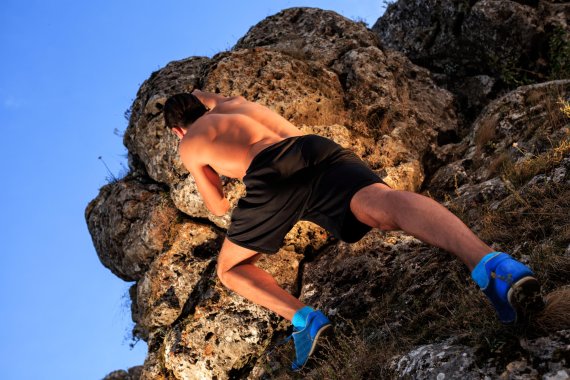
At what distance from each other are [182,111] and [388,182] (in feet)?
7.42

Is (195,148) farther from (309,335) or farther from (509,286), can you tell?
(509,286)

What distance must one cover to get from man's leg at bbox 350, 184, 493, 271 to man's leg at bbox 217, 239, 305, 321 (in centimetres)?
109

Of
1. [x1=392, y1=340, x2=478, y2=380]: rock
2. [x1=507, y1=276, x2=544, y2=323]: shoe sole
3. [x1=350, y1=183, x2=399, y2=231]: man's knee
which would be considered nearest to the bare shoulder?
[x1=350, y1=183, x2=399, y2=231]: man's knee

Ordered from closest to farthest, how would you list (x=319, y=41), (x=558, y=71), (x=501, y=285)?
(x=501, y=285)
(x=558, y=71)
(x=319, y=41)

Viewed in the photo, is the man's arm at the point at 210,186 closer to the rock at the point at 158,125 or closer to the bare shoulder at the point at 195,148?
the bare shoulder at the point at 195,148

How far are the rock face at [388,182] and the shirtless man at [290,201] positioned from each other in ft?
1.24

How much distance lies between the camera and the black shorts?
3.36 metres

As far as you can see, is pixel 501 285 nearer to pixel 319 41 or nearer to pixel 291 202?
pixel 291 202

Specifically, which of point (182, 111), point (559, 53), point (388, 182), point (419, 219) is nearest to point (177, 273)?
point (182, 111)

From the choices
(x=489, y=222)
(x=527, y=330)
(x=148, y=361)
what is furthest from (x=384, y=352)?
(x=148, y=361)

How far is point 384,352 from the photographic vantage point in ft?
10.6

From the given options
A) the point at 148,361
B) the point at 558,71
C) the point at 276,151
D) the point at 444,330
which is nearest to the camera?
the point at 444,330

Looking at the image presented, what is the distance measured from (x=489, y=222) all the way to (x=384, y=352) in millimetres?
1456

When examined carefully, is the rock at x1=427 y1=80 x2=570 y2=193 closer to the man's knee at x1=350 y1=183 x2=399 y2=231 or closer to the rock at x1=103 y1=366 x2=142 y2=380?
the man's knee at x1=350 y1=183 x2=399 y2=231
